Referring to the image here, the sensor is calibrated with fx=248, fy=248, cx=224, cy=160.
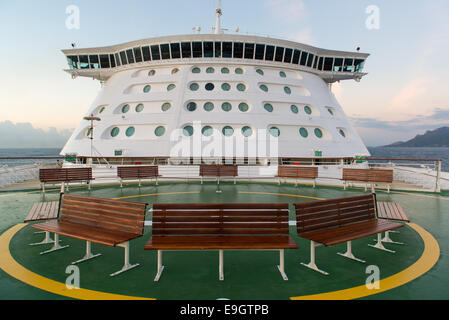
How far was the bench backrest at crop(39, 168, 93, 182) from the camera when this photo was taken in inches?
427

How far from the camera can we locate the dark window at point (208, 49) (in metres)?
23.8

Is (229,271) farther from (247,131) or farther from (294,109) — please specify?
(294,109)

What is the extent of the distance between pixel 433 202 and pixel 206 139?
15.1 metres

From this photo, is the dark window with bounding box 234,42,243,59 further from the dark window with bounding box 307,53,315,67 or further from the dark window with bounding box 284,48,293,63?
the dark window with bounding box 307,53,315,67

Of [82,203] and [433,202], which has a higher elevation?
[82,203]

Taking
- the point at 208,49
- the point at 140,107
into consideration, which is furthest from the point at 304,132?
the point at 140,107

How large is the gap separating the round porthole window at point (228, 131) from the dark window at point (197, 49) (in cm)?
816

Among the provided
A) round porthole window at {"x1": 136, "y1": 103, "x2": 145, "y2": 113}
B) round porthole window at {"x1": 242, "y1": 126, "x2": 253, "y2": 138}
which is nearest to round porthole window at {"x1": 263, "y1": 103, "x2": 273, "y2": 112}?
round porthole window at {"x1": 242, "y1": 126, "x2": 253, "y2": 138}

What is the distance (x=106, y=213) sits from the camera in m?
4.58

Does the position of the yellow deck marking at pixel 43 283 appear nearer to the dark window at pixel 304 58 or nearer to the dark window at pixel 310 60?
the dark window at pixel 304 58

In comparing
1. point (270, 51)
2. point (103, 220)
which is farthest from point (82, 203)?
point (270, 51)

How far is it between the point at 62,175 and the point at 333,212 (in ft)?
37.3
